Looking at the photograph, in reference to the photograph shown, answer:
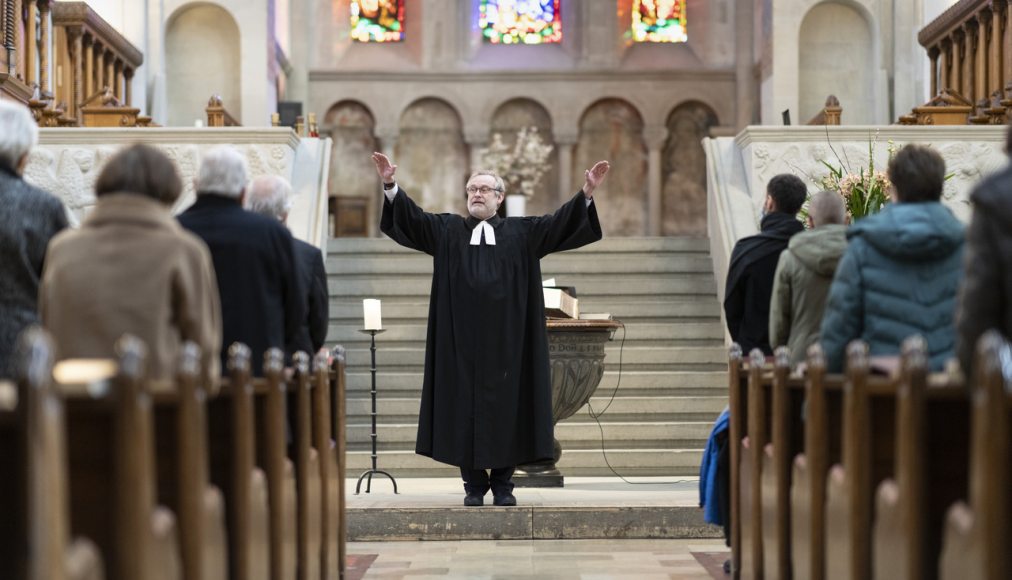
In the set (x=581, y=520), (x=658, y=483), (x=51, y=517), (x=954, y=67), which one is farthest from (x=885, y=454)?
(x=954, y=67)

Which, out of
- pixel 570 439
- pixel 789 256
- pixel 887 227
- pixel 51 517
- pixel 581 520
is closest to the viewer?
pixel 51 517

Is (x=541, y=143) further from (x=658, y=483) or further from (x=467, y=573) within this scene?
(x=467, y=573)

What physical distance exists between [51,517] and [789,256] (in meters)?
3.37

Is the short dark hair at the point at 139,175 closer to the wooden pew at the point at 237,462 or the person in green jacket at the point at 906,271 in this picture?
the wooden pew at the point at 237,462

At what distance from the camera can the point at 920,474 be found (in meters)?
3.35

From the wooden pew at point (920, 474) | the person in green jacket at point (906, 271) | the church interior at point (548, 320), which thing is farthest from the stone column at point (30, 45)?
the wooden pew at point (920, 474)

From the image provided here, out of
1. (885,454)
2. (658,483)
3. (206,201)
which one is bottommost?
(658,483)

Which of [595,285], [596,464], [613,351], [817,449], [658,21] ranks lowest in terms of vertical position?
[596,464]

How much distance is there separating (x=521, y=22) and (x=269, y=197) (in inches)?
629

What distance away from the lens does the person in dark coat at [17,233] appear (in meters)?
4.34

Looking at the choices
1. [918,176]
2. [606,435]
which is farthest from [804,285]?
[606,435]

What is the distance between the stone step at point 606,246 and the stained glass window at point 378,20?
8.73m

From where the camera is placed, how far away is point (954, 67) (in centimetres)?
1536

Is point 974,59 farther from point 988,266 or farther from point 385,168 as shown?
point 988,266
